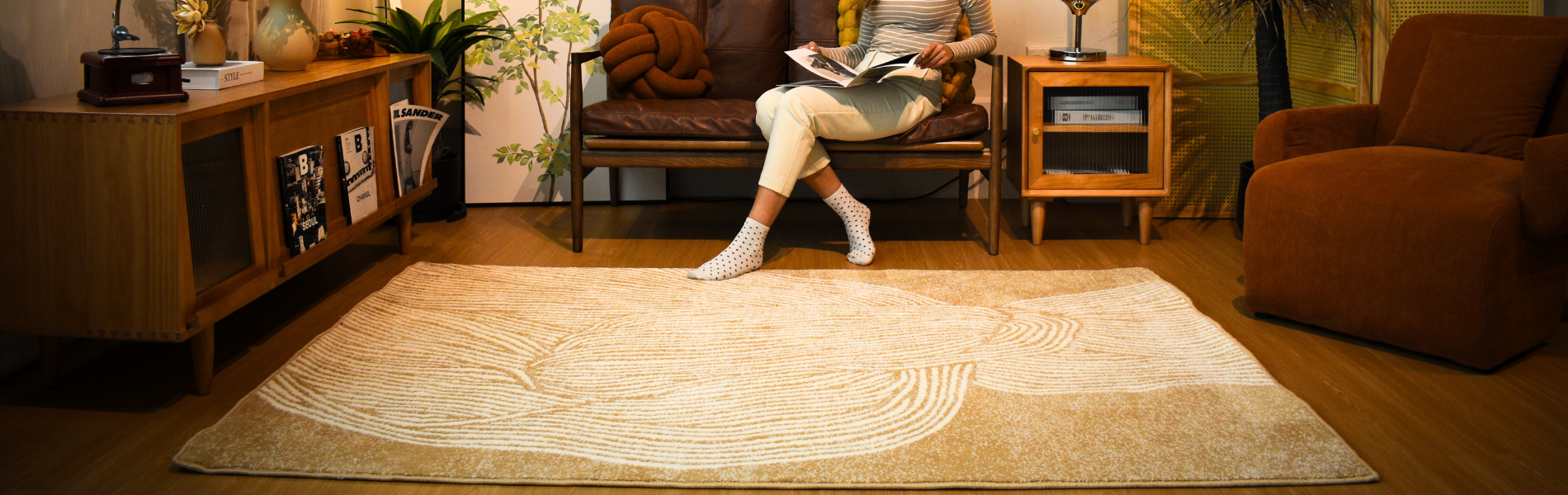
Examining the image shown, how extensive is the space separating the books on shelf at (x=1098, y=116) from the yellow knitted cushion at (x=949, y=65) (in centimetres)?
28

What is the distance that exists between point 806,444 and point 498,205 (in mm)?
2433

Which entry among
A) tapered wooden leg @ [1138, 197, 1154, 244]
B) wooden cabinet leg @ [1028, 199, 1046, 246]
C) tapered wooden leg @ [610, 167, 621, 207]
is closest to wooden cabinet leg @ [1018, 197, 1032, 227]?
wooden cabinet leg @ [1028, 199, 1046, 246]

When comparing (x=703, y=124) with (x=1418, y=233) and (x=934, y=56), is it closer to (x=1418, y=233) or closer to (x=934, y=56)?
(x=934, y=56)

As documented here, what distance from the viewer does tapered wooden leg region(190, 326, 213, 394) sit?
1892 mm

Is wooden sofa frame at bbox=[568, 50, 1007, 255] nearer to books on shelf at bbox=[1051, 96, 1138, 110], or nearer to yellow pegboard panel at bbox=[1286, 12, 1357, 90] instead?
books on shelf at bbox=[1051, 96, 1138, 110]

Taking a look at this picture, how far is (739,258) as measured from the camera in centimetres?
277

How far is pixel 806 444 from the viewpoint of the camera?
5.49 ft

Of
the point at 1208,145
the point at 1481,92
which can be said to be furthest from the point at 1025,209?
the point at 1481,92

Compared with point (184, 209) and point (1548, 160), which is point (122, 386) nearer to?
point (184, 209)

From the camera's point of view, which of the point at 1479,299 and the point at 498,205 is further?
the point at 498,205

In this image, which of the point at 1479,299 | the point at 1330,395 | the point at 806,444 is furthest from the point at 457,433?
the point at 1479,299

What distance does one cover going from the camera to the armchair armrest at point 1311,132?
97.5 inches

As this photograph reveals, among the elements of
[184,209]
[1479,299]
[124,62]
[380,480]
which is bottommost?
[380,480]

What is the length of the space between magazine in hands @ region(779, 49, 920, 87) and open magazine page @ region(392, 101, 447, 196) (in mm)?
1062
